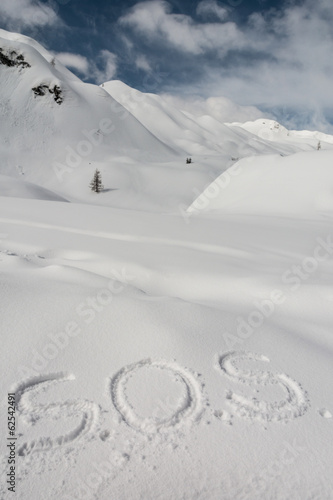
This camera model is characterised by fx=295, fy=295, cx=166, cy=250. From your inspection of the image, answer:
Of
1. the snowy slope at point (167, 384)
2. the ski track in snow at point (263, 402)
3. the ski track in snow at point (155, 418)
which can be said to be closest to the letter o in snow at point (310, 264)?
the snowy slope at point (167, 384)

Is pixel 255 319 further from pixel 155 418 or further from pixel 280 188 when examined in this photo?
pixel 280 188

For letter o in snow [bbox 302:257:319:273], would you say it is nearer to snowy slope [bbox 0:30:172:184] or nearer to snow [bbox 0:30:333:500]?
snow [bbox 0:30:333:500]

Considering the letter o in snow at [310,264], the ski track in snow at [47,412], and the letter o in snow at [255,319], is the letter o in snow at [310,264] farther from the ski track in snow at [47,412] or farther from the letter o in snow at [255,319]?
the ski track in snow at [47,412]

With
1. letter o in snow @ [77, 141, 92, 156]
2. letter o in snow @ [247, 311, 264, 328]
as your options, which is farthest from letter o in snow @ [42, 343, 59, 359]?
letter o in snow @ [77, 141, 92, 156]

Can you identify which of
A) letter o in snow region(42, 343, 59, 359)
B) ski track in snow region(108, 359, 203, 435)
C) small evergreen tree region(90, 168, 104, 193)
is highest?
small evergreen tree region(90, 168, 104, 193)

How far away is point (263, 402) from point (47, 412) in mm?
1272

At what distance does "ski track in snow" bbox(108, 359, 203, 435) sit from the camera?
1.60 meters

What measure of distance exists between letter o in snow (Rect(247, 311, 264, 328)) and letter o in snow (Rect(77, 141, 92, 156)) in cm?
4059

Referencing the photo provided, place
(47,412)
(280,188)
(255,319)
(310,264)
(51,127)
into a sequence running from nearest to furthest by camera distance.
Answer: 1. (47,412)
2. (255,319)
3. (310,264)
4. (280,188)
5. (51,127)

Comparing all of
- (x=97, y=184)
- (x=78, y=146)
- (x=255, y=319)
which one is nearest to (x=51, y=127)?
(x=78, y=146)

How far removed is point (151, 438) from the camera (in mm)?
1521

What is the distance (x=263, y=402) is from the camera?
6.00 ft

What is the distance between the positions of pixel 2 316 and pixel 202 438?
64.6 inches

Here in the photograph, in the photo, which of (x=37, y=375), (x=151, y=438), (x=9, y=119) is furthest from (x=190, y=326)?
(x=9, y=119)
